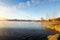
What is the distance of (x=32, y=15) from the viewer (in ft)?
23.7

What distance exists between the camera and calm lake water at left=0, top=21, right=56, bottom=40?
23.6ft

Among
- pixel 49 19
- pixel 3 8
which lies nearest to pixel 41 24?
pixel 49 19

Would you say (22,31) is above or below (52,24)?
below

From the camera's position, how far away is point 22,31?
7.25 meters

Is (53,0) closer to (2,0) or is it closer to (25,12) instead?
(25,12)

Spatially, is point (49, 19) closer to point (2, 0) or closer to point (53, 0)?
point (53, 0)

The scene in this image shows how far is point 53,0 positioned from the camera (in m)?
7.26

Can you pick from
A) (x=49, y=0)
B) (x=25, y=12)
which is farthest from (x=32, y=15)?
(x=49, y=0)

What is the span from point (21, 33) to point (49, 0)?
4.47 ft

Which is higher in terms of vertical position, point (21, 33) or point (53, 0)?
point (53, 0)

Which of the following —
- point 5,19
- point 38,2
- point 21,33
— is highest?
point 38,2

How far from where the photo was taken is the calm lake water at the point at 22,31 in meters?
7.20

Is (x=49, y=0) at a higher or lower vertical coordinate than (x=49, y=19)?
higher

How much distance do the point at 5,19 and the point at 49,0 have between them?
1.50 m
